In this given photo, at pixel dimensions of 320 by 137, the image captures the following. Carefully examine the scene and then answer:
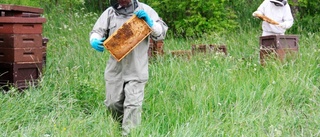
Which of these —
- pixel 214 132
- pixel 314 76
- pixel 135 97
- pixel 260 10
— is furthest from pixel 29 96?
pixel 260 10

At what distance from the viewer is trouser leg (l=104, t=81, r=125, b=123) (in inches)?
180

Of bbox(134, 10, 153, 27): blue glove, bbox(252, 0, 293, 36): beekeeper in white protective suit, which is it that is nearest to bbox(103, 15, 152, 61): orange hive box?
bbox(134, 10, 153, 27): blue glove

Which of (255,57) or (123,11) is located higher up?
(123,11)

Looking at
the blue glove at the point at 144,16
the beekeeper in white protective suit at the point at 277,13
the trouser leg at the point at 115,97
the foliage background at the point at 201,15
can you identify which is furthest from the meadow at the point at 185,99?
the foliage background at the point at 201,15

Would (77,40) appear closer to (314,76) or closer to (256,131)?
(314,76)

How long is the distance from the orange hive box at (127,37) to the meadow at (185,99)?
69 cm

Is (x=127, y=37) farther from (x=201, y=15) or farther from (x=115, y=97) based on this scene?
(x=201, y=15)

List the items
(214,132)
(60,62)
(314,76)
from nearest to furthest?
(214,132)
(314,76)
(60,62)

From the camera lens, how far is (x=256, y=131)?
437 centimetres

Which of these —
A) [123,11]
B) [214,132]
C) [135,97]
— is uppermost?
[123,11]

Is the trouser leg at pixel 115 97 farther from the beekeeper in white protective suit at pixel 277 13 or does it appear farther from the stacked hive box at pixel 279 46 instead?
the beekeeper in white protective suit at pixel 277 13

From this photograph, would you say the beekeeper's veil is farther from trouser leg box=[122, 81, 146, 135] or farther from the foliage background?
the foliage background

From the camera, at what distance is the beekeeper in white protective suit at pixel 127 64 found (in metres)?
4.45

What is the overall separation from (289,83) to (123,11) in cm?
236
